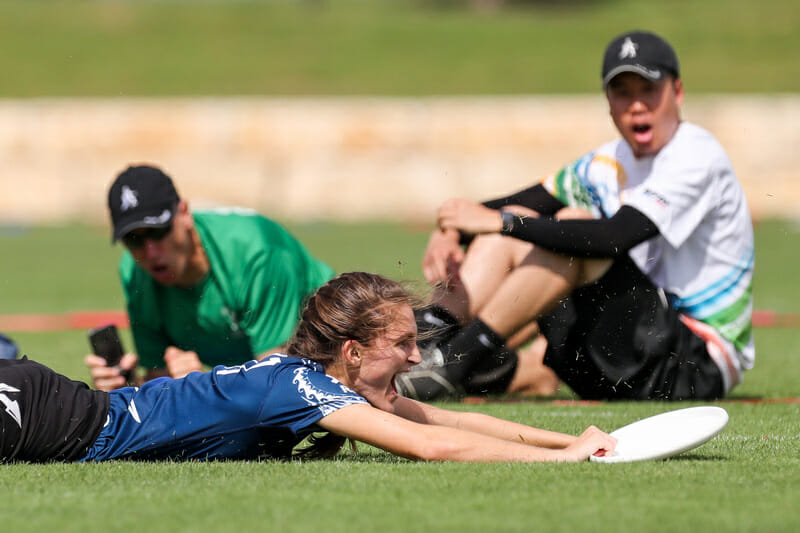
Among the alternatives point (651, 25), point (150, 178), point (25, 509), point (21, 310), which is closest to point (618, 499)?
point (25, 509)

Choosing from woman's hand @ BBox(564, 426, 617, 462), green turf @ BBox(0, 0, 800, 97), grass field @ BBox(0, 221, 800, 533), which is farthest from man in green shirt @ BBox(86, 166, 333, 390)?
green turf @ BBox(0, 0, 800, 97)

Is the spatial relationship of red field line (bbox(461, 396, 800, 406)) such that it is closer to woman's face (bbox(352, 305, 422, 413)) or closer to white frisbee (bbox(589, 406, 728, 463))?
white frisbee (bbox(589, 406, 728, 463))

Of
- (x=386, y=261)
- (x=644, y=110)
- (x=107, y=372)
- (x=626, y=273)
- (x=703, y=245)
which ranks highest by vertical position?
(x=644, y=110)

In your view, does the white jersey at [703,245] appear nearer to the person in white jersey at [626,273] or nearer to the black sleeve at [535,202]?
the person in white jersey at [626,273]

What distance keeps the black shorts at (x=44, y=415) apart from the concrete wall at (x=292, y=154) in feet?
55.6

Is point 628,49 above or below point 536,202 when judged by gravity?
above

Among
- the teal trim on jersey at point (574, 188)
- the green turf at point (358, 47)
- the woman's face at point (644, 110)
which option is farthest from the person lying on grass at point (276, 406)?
the green turf at point (358, 47)

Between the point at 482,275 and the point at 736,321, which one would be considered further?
the point at 482,275

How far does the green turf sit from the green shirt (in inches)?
990

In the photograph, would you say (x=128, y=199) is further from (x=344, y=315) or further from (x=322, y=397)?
(x=322, y=397)

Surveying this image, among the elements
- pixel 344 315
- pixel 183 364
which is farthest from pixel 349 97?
pixel 344 315

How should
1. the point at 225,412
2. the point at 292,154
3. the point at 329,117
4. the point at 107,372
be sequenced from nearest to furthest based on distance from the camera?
1. the point at 225,412
2. the point at 107,372
3. the point at 292,154
4. the point at 329,117

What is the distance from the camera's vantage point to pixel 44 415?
3939 millimetres

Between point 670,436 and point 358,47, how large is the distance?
33.2 meters
